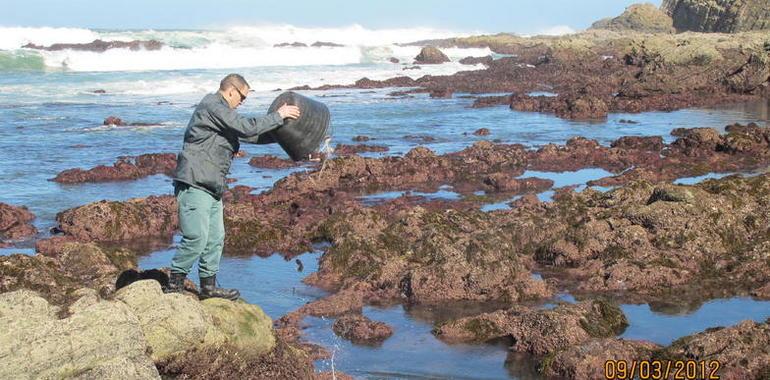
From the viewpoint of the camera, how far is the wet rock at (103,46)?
2349 inches

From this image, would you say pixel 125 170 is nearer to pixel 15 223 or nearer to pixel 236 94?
pixel 15 223

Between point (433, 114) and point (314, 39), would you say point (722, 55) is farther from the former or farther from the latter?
point (314, 39)

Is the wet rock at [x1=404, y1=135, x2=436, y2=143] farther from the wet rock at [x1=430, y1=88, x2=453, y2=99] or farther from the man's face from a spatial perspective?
the man's face

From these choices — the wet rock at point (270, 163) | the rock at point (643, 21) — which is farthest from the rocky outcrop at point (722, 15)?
the wet rock at point (270, 163)

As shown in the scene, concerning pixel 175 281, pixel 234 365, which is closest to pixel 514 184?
pixel 175 281

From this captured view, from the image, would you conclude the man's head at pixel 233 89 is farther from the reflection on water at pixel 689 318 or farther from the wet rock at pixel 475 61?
the wet rock at pixel 475 61

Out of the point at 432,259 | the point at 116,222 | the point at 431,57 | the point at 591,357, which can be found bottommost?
the point at 431,57

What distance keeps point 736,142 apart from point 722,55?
2497 centimetres

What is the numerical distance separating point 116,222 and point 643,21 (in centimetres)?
9852

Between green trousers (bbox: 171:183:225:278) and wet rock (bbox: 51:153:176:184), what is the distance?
10876 mm

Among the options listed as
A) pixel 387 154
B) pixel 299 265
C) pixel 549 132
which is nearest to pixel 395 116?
pixel 549 132

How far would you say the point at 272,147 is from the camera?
2106 centimetres

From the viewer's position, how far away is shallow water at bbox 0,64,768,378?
7.37 meters

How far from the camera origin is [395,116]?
2889cm
